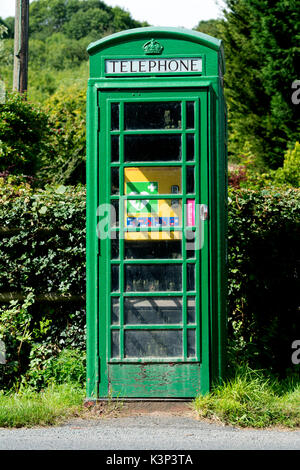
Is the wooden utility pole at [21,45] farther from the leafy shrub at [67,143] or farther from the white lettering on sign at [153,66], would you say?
the white lettering on sign at [153,66]

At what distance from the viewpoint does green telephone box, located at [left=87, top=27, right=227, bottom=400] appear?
15.3 feet

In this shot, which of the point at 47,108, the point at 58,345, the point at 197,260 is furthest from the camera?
the point at 47,108

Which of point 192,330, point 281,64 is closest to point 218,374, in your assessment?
point 192,330

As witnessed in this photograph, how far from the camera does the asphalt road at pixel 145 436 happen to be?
392 centimetres

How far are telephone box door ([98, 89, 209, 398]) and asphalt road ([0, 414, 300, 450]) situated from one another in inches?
13.6

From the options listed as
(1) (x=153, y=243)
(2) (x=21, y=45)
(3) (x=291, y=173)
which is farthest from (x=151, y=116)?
(2) (x=21, y=45)

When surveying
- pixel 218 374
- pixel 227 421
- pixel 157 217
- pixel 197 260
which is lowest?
pixel 227 421

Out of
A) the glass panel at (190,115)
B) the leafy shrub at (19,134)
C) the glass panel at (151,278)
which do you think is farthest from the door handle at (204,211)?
the leafy shrub at (19,134)

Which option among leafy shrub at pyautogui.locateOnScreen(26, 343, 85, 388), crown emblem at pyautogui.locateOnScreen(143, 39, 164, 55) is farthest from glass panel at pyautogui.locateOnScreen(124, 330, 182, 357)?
crown emblem at pyautogui.locateOnScreen(143, 39, 164, 55)

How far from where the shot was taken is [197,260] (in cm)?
466

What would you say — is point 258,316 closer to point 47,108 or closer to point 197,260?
point 197,260

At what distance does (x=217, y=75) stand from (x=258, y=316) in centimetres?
253

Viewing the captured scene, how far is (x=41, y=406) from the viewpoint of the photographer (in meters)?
4.63

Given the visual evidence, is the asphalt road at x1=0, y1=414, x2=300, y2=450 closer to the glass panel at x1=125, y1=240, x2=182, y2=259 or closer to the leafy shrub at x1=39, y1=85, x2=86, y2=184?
the glass panel at x1=125, y1=240, x2=182, y2=259
